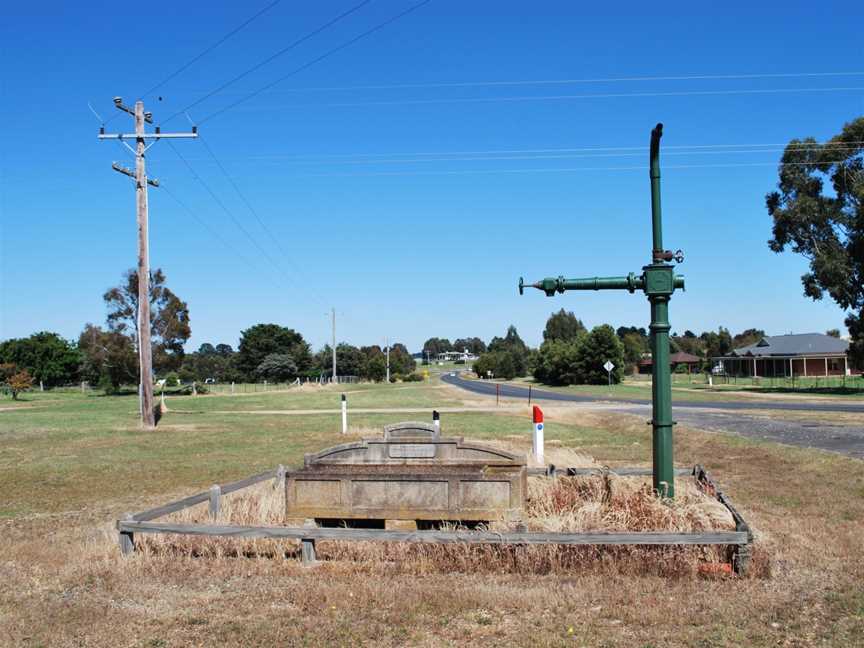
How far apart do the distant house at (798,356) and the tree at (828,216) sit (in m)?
29.9

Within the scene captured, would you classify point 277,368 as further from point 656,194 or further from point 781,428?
point 656,194

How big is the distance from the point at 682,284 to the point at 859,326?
4874 cm

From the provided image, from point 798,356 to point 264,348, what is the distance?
78.0 metres

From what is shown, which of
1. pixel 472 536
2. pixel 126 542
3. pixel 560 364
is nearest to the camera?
pixel 472 536

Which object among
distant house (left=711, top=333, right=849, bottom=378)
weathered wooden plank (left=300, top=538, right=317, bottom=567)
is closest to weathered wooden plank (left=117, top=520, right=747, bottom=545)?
weathered wooden plank (left=300, top=538, right=317, bottom=567)

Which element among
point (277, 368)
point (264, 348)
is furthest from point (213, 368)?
point (277, 368)

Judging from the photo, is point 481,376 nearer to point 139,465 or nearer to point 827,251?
point 827,251

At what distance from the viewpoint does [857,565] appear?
715cm

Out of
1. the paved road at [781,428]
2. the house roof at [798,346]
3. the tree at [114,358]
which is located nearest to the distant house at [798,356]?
the house roof at [798,346]

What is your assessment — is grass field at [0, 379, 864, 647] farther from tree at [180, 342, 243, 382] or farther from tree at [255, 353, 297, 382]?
tree at [180, 342, 243, 382]

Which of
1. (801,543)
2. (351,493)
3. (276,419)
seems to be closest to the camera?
(801,543)

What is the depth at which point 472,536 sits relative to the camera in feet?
23.0

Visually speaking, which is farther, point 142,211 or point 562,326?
point 562,326

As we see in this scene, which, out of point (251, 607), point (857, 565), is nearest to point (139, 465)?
point (251, 607)
